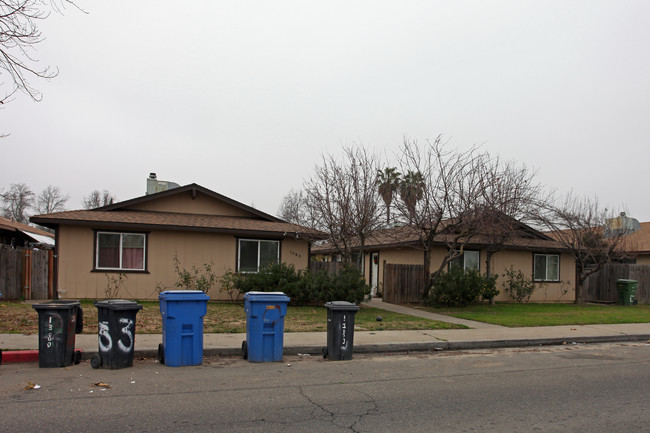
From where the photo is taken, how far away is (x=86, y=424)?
5.11 m

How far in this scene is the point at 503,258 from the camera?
22516mm

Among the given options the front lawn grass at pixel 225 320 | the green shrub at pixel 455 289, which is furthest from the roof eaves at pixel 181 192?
the green shrub at pixel 455 289

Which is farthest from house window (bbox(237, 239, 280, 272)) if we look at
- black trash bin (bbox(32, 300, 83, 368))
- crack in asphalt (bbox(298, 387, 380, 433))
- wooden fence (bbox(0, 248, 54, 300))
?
crack in asphalt (bbox(298, 387, 380, 433))

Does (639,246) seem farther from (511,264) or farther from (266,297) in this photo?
(266,297)

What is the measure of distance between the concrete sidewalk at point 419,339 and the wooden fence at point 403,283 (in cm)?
566

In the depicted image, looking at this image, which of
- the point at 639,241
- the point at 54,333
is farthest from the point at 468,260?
the point at 54,333

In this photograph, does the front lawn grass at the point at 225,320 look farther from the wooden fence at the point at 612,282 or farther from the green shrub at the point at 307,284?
the wooden fence at the point at 612,282

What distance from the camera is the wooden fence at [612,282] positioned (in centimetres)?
2533

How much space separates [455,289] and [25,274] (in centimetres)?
1458

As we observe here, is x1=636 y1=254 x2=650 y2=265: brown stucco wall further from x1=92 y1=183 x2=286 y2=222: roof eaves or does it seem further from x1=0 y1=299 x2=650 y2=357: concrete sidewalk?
x1=92 y1=183 x2=286 y2=222: roof eaves

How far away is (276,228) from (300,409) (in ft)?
42.9

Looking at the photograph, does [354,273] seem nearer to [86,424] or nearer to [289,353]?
[289,353]

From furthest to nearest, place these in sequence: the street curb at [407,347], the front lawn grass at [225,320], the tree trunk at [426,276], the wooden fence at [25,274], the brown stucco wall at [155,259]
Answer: the tree trunk at [426,276], the brown stucco wall at [155,259], the wooden fence at [25,274], the front lawn grass at [225,320], the street curb at [407,347]

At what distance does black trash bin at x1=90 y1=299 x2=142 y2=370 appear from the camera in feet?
24.9
